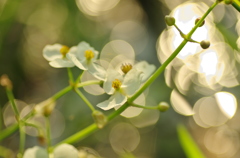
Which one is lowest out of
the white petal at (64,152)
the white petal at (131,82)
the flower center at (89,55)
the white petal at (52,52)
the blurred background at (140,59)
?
the blurred background at (140,59)

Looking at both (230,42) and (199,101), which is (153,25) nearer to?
(199,101)

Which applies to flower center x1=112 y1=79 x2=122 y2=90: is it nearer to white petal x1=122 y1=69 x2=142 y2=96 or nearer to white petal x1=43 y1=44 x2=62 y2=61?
white petal x1=122 y1=69 x2=142 y2=96

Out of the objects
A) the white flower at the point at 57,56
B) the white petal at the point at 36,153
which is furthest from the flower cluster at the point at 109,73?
the white petal at the point at 36,153

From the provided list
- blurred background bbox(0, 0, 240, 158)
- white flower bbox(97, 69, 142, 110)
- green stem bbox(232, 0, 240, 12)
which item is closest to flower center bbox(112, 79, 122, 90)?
white flower bbox(97, 69, 142, 110)

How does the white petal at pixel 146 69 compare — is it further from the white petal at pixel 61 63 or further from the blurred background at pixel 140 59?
the blurred background at pixel 140 59

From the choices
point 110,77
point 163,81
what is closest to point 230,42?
point 110,77

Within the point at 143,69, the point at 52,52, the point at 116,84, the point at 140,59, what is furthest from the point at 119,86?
the point at 140,59
